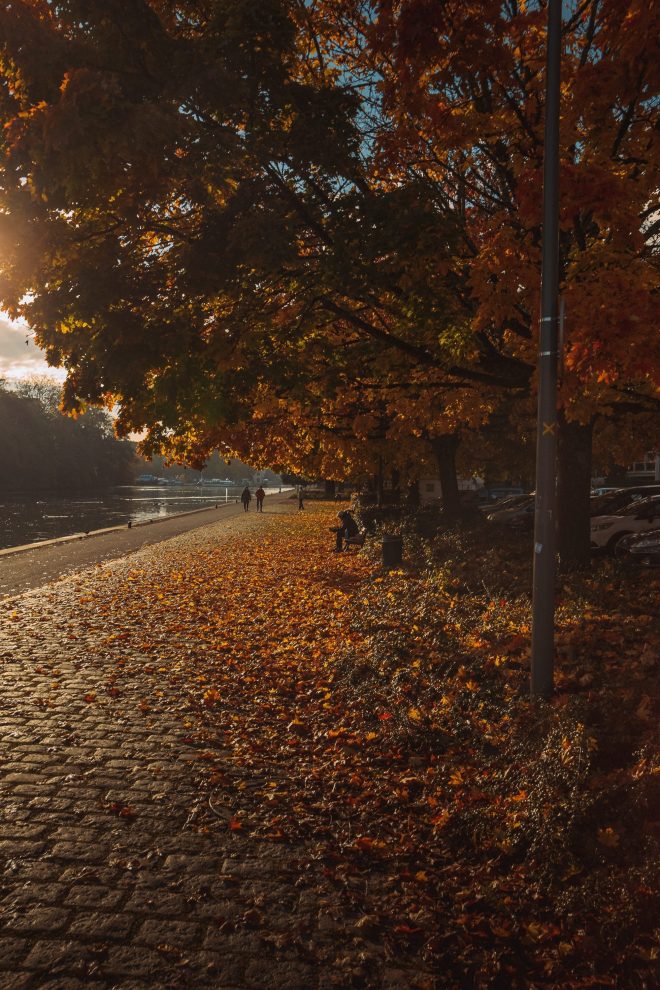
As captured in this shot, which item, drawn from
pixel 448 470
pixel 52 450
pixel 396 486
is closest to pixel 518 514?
pixel 448 470

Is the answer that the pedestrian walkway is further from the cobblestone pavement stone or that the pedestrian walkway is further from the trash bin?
the trash bin

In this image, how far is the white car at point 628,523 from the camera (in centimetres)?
1628

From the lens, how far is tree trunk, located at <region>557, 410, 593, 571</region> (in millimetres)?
10555

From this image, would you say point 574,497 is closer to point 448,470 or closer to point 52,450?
Answer: point 448,470

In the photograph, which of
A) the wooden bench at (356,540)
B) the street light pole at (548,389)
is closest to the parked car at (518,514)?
the wooden bench at (356,540)

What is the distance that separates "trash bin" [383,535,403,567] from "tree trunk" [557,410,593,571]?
411 cm

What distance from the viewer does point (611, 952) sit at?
131 inches

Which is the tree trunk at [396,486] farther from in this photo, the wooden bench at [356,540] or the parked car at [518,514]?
the wooden bench at [356,540]

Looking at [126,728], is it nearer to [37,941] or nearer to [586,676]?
[37,941]

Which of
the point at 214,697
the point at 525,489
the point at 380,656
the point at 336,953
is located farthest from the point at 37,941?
the point at 525,489

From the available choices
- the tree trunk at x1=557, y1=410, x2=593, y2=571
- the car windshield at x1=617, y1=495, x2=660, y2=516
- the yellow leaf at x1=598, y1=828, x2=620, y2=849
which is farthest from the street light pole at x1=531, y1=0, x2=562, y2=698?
the car windshield at x1=617, y1=495, x2=660, y2=516

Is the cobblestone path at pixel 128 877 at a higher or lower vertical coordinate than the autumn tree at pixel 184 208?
lower

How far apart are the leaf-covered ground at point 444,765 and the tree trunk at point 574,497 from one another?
75cm

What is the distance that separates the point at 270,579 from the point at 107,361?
906 cm
